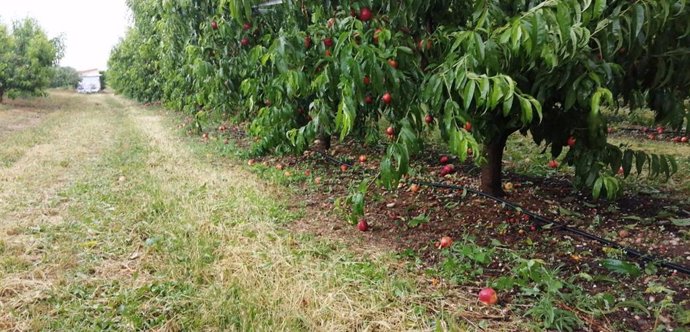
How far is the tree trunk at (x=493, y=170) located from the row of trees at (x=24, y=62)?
2113 centimetres

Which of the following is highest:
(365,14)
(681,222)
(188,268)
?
(365,14)

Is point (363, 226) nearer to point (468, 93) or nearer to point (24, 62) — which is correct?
point (468, 93)

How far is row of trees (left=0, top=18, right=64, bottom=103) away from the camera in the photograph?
1872 cm

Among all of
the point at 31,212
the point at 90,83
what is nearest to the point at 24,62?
the point at 31,212

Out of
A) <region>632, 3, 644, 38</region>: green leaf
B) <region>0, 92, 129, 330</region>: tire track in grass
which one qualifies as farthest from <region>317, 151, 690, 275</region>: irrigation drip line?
<region>0, 92, 129, 330</region>: tire track in grass

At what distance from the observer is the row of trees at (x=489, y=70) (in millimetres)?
2020

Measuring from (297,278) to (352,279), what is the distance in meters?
0.30

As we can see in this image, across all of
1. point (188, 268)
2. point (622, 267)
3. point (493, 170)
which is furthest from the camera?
point (493, 170)

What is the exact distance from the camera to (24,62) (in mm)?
19516

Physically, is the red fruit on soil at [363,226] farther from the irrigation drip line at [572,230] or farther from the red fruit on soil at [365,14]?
the red fruit on soil at [365,14]

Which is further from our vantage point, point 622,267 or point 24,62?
point 24,62

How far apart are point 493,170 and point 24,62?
2247 centimetres

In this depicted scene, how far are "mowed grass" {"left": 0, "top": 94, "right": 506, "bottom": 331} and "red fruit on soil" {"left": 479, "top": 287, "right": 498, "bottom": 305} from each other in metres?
0.08

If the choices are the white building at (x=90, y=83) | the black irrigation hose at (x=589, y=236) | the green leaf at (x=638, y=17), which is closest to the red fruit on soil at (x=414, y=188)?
the black irrigation hose at (x=589, y=236)
